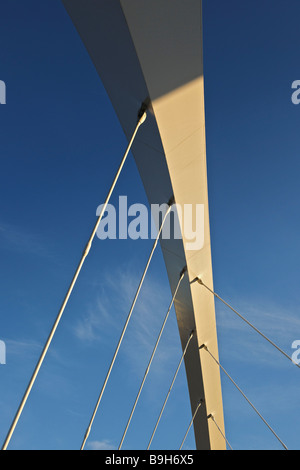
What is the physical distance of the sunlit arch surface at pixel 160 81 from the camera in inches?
236

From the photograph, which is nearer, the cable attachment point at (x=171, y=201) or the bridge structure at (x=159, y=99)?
the bridge structure at (x=159, y=99)

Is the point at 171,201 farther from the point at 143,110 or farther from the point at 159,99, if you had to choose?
the point at 159,99

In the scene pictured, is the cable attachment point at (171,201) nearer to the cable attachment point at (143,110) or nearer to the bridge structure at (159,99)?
the bridge structure at (159,99)

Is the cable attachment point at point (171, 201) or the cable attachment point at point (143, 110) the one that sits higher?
the cable attachment point at point (171, 201)

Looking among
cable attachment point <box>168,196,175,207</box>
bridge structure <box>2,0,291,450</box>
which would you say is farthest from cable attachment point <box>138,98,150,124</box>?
cable attachment point <box>168,196,175,207</box>

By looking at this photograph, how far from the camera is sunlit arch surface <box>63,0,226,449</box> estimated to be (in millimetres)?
5992

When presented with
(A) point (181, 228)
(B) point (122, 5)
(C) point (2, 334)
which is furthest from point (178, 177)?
(C) point (2, 334)

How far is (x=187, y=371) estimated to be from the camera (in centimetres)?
1394

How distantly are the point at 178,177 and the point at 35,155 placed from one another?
7.97 meters

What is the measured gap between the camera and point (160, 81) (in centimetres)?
684

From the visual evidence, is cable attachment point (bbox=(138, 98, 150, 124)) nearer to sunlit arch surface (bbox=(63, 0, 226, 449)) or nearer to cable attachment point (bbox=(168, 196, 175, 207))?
sunlit arch surface (bbox=(63, 0, 226, 449))

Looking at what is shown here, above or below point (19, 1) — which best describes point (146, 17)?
below

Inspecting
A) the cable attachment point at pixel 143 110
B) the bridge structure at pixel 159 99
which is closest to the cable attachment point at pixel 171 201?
the bridge structure at pixel 159 99

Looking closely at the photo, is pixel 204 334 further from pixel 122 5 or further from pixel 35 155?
pixel 122 5
